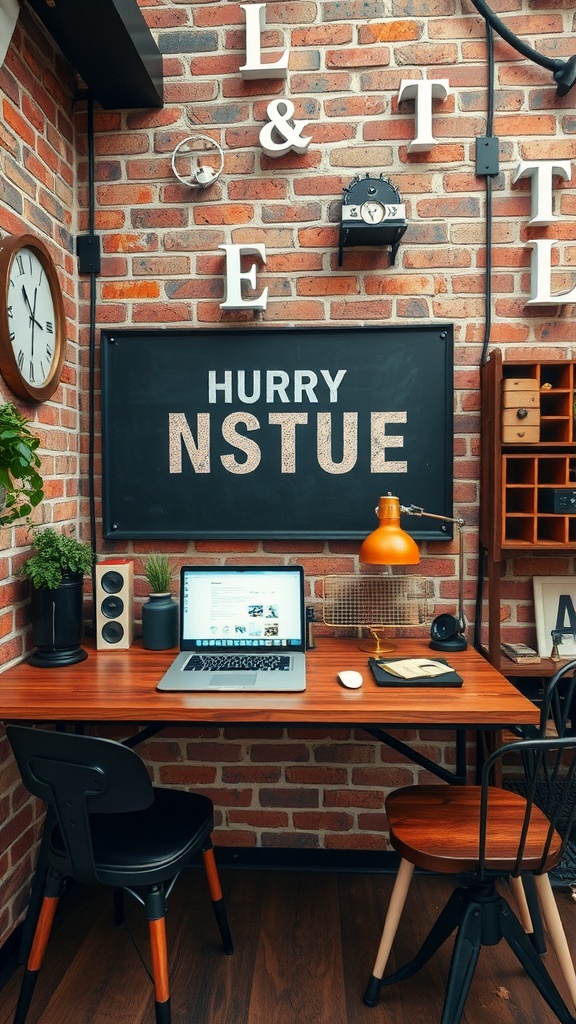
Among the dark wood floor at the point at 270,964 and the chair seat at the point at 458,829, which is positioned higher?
the chair seat at the point at 458,829

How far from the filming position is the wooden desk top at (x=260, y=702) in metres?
1.57

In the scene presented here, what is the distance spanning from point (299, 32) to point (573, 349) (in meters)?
1.45

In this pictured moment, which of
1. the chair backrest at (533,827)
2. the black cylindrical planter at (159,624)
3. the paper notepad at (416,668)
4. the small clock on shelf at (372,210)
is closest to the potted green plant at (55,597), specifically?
the black cylindrical planter at (159,624)

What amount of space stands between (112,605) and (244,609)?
43cm

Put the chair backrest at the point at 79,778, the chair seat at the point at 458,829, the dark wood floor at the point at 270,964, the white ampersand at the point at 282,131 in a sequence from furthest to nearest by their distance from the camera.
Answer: the white ampersand at the point at 282,131 → the dark wood floor at the point at 270,964 → the chair seat at the point at 458,829 → the chair backrest at the point at 79,778

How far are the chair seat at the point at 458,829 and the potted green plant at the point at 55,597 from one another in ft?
3.47

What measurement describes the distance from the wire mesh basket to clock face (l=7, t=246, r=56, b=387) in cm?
120

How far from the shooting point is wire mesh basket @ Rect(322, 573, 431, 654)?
2.22 m

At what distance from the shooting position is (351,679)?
1.74 meters

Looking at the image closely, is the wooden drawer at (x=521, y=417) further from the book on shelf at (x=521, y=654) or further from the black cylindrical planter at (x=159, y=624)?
the black cylindrical planter at (x=159, y=624)

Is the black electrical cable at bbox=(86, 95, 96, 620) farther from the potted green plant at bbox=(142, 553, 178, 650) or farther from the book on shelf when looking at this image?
the book on shelf

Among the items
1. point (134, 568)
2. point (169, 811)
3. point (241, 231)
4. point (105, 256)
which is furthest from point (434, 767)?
point (105, 256)

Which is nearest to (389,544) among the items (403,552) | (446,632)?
(403,552)

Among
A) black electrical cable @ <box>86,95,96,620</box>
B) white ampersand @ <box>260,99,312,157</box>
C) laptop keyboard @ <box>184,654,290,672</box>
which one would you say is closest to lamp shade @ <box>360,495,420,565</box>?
laptop keyboard @ <box>184,654,290,672</box>
